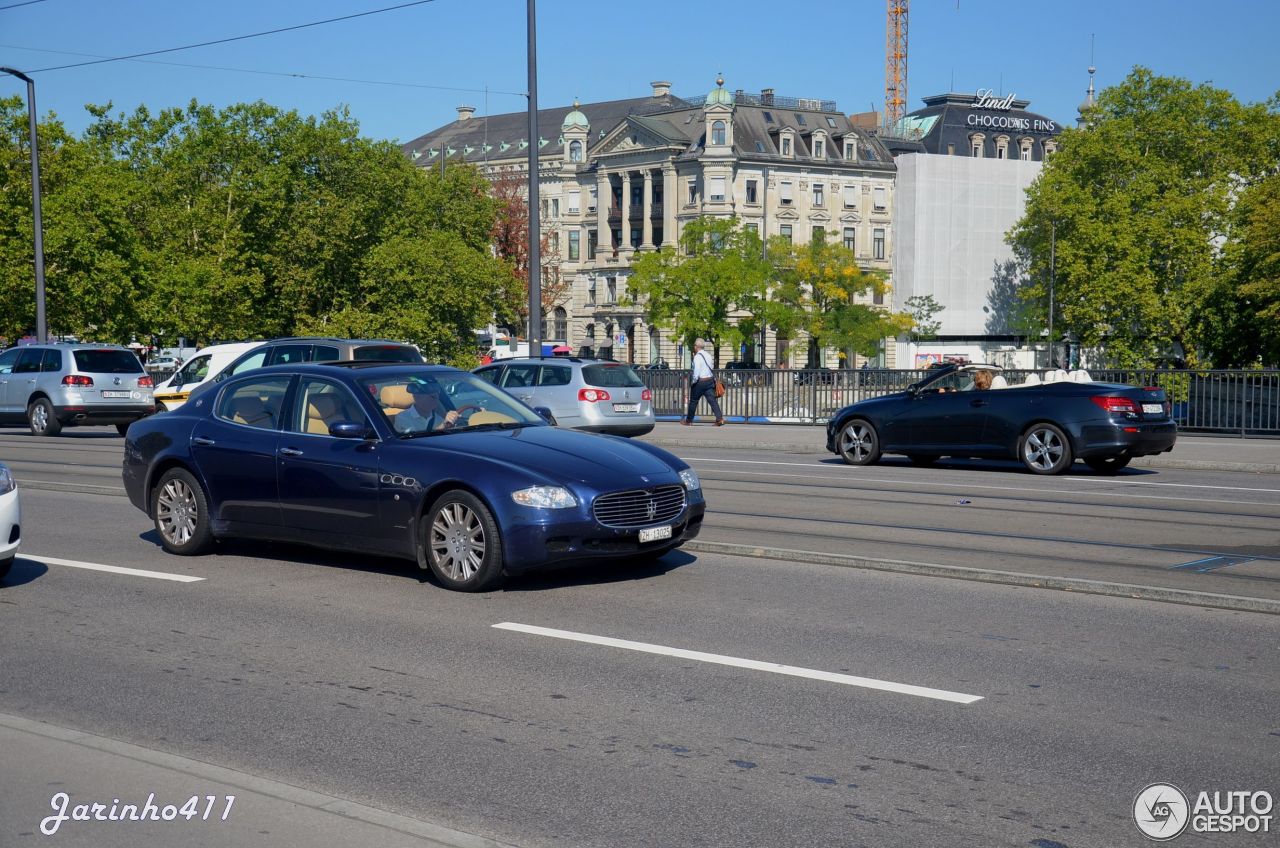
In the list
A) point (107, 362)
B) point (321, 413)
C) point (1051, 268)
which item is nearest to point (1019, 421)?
point (321, 413)

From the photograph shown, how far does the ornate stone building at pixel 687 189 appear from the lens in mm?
108625

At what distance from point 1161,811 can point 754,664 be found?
Answer: 2.60m

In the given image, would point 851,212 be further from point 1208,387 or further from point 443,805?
point 443,805

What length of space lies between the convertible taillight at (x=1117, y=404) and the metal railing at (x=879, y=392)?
251 cm

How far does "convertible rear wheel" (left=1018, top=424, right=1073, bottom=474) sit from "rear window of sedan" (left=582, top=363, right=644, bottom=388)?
346 inches

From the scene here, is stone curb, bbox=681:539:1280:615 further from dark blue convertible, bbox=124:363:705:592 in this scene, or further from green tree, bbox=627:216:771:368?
green tree, bbox=627:216:771:368

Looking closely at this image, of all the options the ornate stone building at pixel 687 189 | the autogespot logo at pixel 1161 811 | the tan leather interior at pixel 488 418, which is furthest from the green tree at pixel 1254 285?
the autogespot logo at pixel 1161 811

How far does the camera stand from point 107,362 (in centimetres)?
2955

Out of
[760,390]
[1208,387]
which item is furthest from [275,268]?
[1208,387]

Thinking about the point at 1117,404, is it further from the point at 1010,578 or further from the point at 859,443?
the point at 1010,578

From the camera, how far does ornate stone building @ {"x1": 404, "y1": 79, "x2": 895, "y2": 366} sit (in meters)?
109

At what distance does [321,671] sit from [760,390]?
90.9 feet

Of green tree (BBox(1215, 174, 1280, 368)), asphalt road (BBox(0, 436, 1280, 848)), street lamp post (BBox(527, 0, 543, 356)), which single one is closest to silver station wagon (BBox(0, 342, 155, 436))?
street lamp post (BBox(527, 0, 543, 356))

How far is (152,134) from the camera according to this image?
75.0 metres
